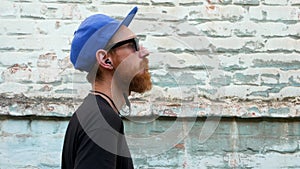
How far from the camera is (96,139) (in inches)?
58.2

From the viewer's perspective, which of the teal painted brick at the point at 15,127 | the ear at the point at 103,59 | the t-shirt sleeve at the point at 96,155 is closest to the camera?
the t-shirt sleeve at the point at 96,155

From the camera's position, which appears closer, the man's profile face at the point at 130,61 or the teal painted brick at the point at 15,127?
the man's profile face at the point at 130,61

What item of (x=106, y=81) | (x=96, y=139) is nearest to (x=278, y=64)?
(x=106, y=81)

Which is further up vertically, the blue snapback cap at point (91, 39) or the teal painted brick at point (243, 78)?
the teal painted brick at point (243, 78)

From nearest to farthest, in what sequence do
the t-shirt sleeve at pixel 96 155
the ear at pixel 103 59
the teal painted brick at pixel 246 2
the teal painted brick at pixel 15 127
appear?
the t-shirt sleeve at pixel 96 155 < the ear at pixel 103 59 < the teal painted brick at pixel 15 127 < the teal painted brick at pixel 246 2

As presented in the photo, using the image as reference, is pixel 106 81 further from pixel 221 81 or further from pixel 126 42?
pixel 221 81

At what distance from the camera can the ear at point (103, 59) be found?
1673 mm

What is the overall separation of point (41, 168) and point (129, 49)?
1.97 metres

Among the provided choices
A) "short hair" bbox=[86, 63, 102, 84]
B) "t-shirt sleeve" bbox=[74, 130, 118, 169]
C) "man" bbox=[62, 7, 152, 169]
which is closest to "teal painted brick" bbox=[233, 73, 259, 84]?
"man" bbox=[62, 7, 152, 169]

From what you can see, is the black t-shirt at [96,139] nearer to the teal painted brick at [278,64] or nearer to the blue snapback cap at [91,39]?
the blue snapback cap at [91,39]

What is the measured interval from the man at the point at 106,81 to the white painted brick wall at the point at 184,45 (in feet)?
5.54

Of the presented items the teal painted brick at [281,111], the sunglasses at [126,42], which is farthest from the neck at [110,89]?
the teal painted brick at [281,111]

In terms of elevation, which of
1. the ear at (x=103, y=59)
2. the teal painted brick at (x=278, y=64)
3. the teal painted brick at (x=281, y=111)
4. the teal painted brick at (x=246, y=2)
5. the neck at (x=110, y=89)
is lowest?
the neck at (x=110, y=89)

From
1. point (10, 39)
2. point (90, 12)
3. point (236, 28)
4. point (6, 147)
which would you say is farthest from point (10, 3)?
point (236, 28)
